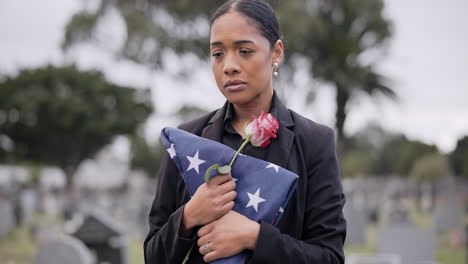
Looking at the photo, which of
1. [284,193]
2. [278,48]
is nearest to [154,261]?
[284,193]

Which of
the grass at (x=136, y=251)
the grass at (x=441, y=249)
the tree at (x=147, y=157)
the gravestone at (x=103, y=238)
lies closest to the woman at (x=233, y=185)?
the gravestone at (x=103, y=238)

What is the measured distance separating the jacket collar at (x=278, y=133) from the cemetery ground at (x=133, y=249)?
8.53 m

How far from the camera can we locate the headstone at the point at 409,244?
9.91 meters

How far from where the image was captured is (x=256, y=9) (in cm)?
176

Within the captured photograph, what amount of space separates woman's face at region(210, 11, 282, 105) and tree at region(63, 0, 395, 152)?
1115cm

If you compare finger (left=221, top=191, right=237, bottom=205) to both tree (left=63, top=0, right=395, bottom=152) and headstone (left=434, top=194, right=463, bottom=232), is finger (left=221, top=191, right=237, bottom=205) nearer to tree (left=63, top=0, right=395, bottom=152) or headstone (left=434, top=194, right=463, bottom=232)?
Result: tree (left=63, top=0, right=395, bottom=152)

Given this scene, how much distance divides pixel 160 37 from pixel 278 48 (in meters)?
14.0

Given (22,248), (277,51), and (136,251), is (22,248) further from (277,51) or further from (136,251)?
(277,51)

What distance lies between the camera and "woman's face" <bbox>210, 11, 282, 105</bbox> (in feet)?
5.66

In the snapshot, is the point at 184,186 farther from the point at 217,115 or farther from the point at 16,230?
the point at 16,230

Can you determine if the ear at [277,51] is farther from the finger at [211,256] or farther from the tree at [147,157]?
the tree at [147,157]

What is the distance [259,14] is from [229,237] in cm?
76

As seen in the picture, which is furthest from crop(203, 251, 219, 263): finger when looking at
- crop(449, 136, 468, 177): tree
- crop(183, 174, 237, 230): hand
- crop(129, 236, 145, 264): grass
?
crop(449, 136, 468, 177): tree

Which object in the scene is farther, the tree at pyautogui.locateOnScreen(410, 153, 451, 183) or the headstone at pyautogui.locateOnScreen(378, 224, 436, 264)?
the tree at pyautogui.locateOnScreen(410, 153, 451, 183)
